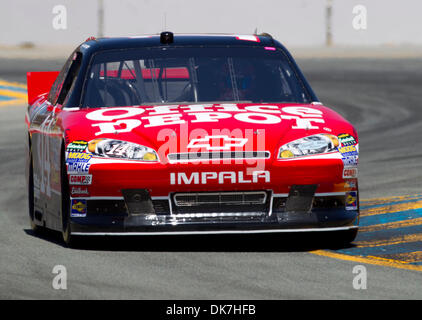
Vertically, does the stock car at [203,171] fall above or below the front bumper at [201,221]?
above

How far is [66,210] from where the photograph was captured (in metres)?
7.89

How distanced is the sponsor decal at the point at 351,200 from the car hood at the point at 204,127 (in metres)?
0.42

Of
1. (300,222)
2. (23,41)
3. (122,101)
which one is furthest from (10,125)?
(23,41)

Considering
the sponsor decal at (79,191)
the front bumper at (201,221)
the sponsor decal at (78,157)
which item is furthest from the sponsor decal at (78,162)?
the front bumper at (201,221)

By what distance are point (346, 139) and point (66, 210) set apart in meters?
1.97

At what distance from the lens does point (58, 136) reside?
318 inches

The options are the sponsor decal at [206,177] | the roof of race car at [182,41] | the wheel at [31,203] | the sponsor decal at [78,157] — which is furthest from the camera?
the wheel at [31,203]

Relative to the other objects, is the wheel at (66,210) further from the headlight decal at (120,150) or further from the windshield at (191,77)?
the windshield at (191,77)

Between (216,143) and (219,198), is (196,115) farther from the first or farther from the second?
(219,198)

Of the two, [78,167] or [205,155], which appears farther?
[78,167]

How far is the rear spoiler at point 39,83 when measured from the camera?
10.6 metres

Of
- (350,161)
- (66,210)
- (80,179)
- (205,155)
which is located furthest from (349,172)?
(66,210)

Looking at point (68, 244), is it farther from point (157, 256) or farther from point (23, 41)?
point (23, 41)

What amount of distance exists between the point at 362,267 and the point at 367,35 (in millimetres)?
117943
